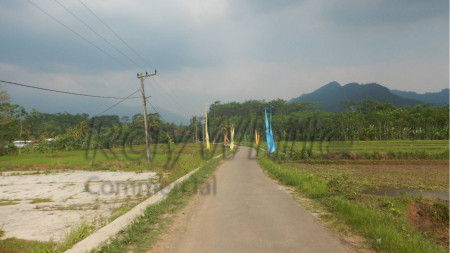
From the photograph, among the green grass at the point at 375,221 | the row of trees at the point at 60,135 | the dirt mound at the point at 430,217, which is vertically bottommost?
the dirt mound at the point at 430,217

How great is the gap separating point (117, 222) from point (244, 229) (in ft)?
9.17

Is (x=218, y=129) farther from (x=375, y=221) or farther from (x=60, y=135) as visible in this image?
(x=375, y=221)

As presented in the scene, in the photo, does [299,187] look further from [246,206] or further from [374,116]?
[374,116]

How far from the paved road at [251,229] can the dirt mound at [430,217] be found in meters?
3.85

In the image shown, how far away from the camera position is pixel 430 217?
8.98 metres

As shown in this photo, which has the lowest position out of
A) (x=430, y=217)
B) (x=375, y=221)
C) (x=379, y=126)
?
(x=430, y=217)

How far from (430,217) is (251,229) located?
23.4 ft

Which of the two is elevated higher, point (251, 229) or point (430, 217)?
point (251, 229)

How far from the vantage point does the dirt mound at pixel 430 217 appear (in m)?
7.91

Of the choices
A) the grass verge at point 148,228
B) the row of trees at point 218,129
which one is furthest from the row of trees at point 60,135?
the grass verge at point 148,228

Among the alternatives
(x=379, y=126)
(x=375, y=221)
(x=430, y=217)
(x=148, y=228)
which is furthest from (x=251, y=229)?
(x=379, y=126)

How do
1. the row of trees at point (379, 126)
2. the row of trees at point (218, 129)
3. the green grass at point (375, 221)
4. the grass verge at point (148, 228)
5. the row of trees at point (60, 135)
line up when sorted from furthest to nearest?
the row of trees at point (379, 126) < the row of trees at point (218, 129) < the row of trees at point (60, 135) < the grass verge at point (148, 228) < the green grass at point (375, 221)

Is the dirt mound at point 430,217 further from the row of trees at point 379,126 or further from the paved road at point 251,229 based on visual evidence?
the row of trees at point 379,126

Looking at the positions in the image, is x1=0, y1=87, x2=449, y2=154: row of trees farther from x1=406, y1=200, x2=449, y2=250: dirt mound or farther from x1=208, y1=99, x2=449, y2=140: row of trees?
x1=406, y1=200, x2=449, y2=250: dirt mound
